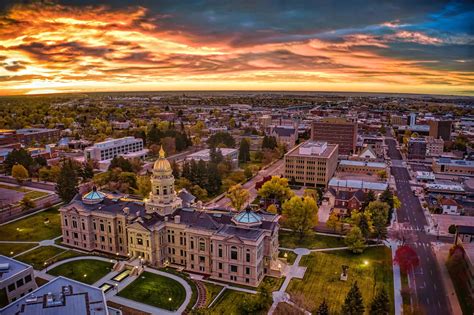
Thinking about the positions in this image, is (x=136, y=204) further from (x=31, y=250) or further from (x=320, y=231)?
(x=320, y=231)

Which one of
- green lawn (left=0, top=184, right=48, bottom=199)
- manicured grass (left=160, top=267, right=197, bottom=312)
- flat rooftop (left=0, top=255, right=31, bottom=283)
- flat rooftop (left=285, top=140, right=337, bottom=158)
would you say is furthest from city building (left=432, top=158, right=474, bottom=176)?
flat rooftop (left=0, top=255, right=31, bottom=283)

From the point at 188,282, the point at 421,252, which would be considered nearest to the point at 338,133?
the point at 421,252

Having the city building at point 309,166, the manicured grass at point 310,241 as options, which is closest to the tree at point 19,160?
the city building at point 309,166

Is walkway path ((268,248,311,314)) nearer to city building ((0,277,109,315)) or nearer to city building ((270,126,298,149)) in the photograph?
city building ((0,277,109,315))

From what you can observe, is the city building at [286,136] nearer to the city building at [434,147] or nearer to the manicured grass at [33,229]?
the city building at [434,147]

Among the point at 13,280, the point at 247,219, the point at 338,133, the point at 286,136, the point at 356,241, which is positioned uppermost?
the point at 338,133

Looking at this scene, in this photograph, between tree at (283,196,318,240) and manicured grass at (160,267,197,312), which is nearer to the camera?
manicured grass at (160,267,197,312)

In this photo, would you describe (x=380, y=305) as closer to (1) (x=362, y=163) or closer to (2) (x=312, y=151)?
(2) (x=312, y=151)
